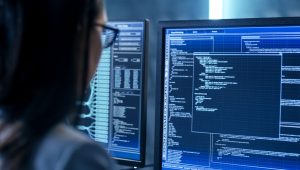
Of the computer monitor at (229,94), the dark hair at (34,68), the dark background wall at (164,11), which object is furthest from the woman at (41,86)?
the dark background wall at (164,11)

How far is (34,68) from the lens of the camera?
484 mm

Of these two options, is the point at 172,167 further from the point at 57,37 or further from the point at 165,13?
the point at 57,37

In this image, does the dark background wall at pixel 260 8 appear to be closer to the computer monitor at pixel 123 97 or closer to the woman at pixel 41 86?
the computer monitor at pixel 123 97

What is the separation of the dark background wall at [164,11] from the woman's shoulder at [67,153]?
→ 653mm

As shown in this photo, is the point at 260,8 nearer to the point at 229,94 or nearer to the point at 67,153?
the point at 229,94

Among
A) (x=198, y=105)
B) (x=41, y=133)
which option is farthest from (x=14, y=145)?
(x=198, y=105)

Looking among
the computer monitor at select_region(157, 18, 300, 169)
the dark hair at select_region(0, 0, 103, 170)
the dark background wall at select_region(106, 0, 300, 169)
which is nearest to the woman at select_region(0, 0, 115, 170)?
the dark hair at select_region(0, 0, 103, 170)

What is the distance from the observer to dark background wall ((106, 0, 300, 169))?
111 centimetres

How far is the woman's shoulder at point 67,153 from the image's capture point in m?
0.46

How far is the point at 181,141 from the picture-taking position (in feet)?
3.28

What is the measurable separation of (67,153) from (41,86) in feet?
0.25

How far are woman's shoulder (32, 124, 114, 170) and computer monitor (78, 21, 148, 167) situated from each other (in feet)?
1.91

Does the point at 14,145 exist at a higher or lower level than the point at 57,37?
lower

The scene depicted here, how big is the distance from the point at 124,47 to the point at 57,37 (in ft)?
2.00
